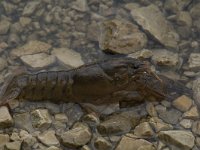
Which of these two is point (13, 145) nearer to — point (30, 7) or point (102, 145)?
point (102, 145)

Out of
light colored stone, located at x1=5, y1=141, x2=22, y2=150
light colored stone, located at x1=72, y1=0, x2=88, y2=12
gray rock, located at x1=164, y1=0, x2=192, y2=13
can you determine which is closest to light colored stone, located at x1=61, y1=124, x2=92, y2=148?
light colored stone, located at x1=5, y1=141, x2=22, y2=150

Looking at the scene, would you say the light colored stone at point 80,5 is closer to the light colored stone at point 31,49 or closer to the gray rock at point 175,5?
the light colored stone at point 31,49

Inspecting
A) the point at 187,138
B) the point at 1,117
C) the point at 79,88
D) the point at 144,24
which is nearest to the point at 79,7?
the point at 144,24

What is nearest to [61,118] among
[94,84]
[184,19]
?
[94,84]

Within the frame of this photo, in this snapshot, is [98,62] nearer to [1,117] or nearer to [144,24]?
[144,24]

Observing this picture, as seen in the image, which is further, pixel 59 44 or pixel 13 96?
pixel 59 44

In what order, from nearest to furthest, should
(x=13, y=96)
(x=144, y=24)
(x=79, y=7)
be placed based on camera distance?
(x=13, y=96) → (x=144, y=24) → (x=79, y=7)

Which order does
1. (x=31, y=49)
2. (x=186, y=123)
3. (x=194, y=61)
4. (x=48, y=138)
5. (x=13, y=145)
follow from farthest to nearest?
(x=31, y=49) → (x=194, y=61) → (x=186, y=123) → (x=48, y=138) → (x=13, y=145)

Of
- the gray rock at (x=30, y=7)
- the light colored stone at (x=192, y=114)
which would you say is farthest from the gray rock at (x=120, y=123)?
the gray rock at (x=30, y=7)

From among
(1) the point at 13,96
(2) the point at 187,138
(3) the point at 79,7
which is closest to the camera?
(2) the point at 187,138
